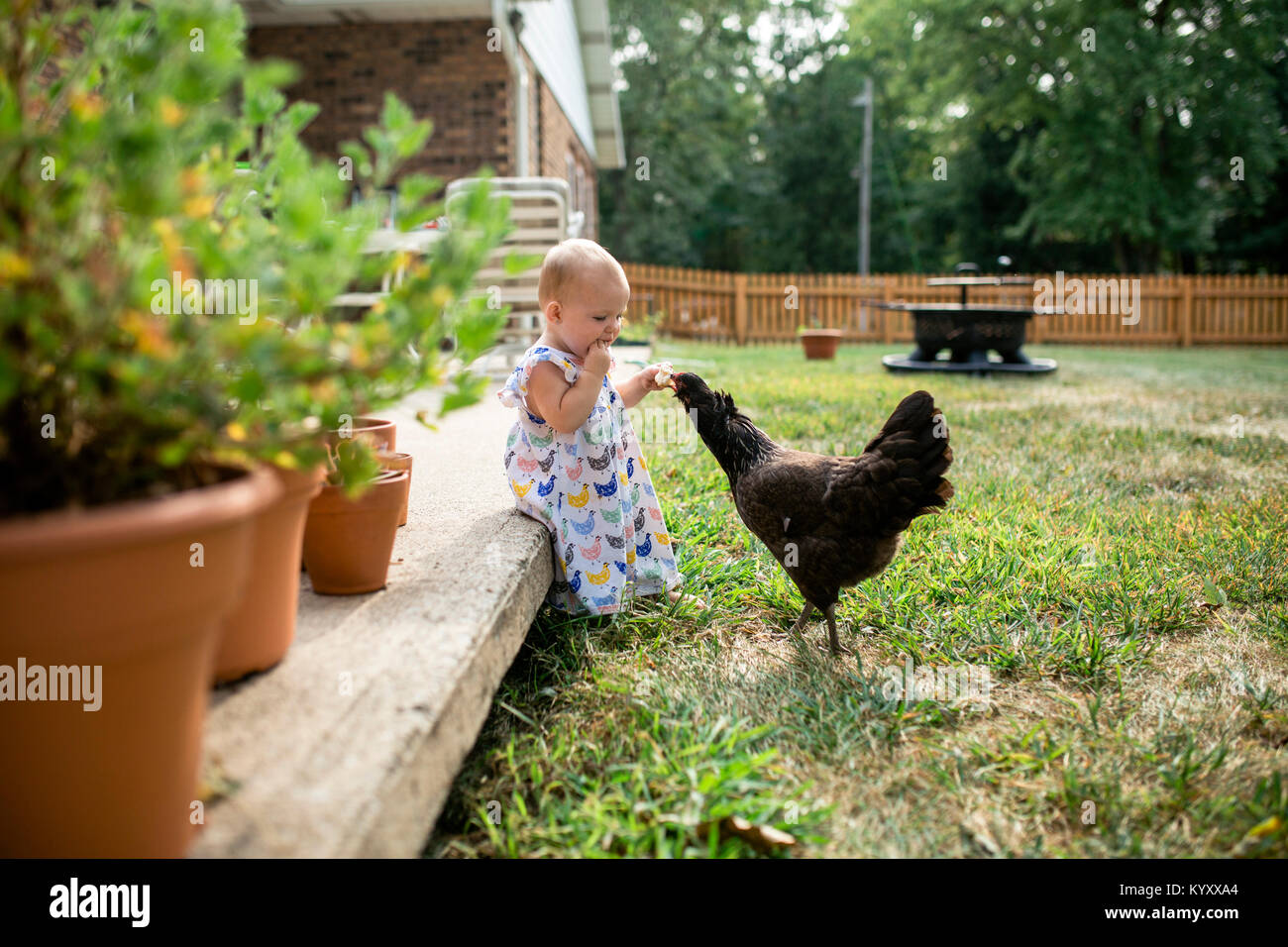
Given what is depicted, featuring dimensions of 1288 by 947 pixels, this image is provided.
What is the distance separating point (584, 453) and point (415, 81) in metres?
7.33

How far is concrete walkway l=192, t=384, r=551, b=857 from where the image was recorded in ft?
3.10

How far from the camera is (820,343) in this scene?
32.7 feet

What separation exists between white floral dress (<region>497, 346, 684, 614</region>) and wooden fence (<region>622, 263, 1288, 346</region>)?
1287 cm

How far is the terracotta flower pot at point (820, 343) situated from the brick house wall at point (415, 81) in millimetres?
4118

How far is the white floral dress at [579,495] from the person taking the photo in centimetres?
218

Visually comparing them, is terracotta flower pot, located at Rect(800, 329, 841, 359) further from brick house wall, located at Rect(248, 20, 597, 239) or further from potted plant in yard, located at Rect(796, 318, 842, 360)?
brick house wall, located at Rect(248, 20, 597, 239)

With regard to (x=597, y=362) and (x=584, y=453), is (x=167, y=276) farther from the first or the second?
(x=584, y=453)

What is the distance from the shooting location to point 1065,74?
21.1 meters

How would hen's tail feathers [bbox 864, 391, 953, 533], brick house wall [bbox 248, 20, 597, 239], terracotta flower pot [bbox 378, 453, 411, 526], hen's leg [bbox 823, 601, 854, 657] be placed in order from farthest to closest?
brick house wall [bbox 248, 20, 597, 239]
hen's leg [bbox 823, 601, 854, 657]
hen's tail feathers [bbox 864, 391, 953, 533]
terracotta flower pot [bbox 378, 453, 411, 526]

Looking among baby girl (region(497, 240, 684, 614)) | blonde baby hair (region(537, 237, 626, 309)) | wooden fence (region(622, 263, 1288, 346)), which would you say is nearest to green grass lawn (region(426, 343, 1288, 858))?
baby girl (region(497, 240, 684, 614))

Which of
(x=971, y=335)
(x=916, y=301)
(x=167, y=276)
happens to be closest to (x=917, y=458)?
(x=167, y=276)

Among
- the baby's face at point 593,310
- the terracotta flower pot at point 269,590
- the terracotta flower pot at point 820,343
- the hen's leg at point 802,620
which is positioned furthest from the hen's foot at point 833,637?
the terracotta flower pot at point 820,343
